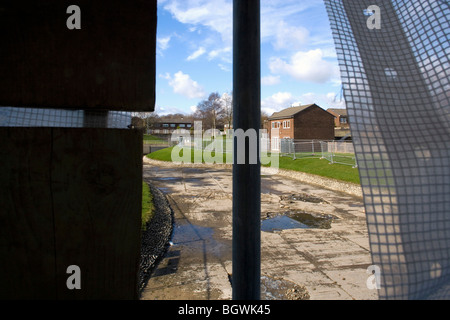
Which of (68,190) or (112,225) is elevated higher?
(68,190)

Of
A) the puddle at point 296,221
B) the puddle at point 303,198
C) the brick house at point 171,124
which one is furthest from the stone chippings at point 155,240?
Result: the brick house at point 171,124

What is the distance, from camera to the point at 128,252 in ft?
2.79

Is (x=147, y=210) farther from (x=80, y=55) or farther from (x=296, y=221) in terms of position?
(x=80, y=55)

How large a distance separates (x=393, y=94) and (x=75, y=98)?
3.54 feet

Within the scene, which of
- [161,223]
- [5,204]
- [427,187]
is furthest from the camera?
[161,223]

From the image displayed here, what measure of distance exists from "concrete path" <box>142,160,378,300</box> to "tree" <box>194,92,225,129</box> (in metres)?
49.0

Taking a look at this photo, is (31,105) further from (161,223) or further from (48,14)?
(161,223)

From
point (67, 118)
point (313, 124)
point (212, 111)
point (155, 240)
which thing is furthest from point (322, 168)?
point (212, 111)

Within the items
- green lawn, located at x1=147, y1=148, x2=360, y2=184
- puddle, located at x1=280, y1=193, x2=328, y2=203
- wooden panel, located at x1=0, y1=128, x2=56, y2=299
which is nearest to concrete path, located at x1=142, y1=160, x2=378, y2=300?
puddle, located at x1=280, y1=193, x2=328, y2=203

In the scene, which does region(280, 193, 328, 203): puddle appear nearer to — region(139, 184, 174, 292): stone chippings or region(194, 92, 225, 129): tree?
region(139, 184, 174, 292): stone chippings

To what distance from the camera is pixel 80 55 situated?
84 centimetres

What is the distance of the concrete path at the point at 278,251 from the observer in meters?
5.27
